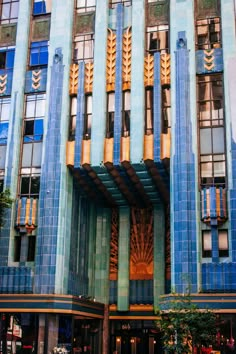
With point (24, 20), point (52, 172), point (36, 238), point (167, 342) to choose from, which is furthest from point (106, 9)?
point (167, 342)

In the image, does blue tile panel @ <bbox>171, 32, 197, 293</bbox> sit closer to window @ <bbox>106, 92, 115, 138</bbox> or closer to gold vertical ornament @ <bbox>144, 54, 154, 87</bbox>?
gold vertical ornament @ <bbox>144, 54, 154, 87</bbox>

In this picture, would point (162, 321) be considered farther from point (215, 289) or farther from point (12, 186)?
point (12, 186)

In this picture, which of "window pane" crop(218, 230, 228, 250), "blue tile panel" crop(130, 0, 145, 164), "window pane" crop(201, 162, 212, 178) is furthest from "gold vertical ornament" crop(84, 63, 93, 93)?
"window pane" crop(218, 230, 228, 250)

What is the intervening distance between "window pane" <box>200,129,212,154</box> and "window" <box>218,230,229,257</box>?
5.60m

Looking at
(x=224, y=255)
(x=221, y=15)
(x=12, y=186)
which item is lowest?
(x=224, y=255)

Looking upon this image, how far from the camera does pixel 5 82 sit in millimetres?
41812

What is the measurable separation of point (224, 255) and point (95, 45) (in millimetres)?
18186

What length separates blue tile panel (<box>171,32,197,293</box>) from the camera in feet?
110

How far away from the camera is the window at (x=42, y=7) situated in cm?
4312

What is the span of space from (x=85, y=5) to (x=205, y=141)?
49.8 feet

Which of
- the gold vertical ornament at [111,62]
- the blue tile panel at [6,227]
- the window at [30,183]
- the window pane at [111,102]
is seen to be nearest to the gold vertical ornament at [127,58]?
the gold vertical ornament at [111,62]

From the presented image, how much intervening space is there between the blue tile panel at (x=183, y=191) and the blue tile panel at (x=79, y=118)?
6.84m

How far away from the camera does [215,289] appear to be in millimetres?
32969

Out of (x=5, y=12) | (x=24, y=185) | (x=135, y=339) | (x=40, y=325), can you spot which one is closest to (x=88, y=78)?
(x=24, y=185)
